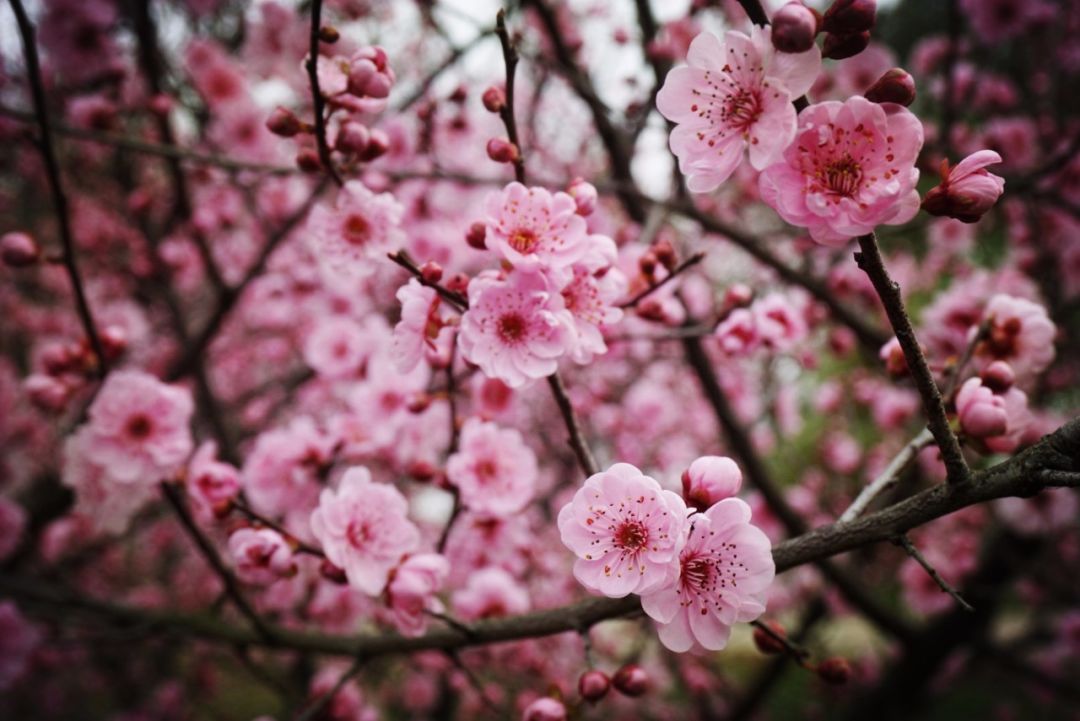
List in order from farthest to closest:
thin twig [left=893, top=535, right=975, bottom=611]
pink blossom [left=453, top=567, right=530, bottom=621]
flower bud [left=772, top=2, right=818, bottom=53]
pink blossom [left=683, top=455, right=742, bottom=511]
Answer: pink blossom [left=453, top=567, right=530, bottom=621]
pink blossom [left=683, top=455, right=742, bottom=511]
thin twig [left=893, top=535, right=975, bottom=611]
flower bud [left=772, top=2, right=818, bottom=53]

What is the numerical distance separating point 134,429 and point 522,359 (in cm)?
110

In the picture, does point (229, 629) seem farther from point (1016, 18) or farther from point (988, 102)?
point (988, 102)

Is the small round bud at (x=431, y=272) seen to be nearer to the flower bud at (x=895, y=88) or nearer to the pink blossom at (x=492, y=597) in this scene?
the flower bud at (x=895, y=88)

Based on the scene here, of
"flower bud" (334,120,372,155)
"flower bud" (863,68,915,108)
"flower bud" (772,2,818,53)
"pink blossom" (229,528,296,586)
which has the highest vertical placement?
"flower bud" (772,2,818,53)

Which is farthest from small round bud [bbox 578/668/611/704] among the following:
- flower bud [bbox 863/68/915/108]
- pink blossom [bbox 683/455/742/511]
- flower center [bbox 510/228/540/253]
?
flower bud [bbox 863/68/915/108]

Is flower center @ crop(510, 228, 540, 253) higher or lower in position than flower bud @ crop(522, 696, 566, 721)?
higher

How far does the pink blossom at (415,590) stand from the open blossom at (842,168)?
0.89 m

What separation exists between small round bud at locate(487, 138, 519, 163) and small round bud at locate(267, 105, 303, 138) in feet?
1.36

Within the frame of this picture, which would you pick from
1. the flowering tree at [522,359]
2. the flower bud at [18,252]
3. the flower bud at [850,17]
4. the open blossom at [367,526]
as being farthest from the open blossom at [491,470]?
the flower bud at [18,252]

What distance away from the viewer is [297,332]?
482 centimetres

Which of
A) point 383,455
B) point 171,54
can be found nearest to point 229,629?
point 383,455

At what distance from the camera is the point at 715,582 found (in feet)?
3.16

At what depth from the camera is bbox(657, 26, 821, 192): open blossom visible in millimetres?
838

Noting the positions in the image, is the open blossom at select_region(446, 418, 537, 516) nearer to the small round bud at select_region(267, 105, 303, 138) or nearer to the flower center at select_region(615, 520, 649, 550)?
the flower center at select_region(615, 520, 649, 550)
